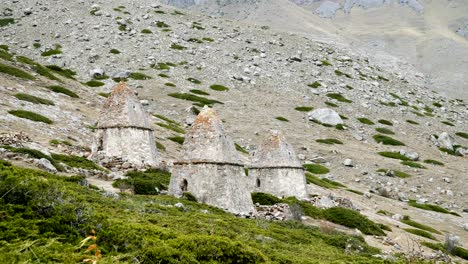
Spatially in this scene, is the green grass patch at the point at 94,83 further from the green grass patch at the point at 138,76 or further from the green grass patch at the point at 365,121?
the green grass patch at the point at 365,121

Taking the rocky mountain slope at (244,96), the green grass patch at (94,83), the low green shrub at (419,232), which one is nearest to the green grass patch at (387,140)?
the rocky mountain slope at (244,96)

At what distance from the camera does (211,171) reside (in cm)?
1964

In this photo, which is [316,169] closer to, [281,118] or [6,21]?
[281,118]

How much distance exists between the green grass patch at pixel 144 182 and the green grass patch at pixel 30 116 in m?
8.97

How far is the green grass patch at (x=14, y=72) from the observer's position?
124ft

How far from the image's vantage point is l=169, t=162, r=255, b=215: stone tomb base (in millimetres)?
Answer: 19406

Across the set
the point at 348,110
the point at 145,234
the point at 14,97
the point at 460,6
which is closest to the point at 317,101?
the point at 348,110

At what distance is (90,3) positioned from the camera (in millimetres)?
86188

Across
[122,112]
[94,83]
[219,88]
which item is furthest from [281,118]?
[122,112]

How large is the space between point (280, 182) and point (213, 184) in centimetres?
806

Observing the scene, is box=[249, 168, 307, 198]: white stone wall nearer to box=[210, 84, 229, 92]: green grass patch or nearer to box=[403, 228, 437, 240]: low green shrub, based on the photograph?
box=[403, 228, 437, 240]: low green shrub

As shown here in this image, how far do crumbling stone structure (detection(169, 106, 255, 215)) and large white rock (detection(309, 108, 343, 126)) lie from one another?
40.1m

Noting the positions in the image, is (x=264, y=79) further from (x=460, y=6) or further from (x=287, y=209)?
(x=460, y=6)

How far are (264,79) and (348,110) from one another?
13263mm
